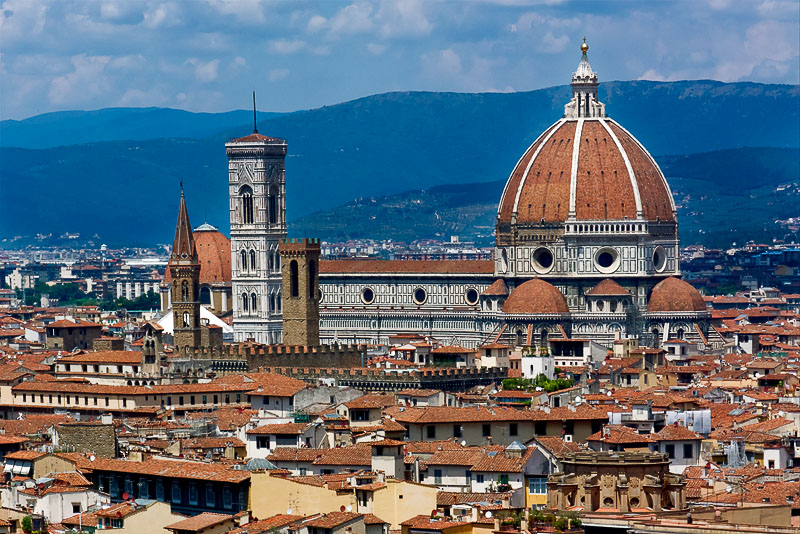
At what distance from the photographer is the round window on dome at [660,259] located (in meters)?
145

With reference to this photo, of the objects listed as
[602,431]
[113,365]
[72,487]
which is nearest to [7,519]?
[72,487]

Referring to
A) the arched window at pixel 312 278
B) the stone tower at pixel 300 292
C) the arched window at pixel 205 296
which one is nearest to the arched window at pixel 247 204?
the arched window at pixel 205 296

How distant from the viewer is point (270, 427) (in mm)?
64312

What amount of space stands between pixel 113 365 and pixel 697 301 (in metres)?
49.7

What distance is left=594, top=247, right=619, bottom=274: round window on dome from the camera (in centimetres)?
14251

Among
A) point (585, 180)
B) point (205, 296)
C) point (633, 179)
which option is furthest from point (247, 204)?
point (633, 179)

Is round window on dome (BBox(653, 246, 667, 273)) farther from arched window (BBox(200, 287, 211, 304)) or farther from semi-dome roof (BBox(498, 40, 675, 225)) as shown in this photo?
arched window (BBox(200, 287, 211, 304))

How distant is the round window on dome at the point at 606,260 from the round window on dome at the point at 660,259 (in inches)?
123

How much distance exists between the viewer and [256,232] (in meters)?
149

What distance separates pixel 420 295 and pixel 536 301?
46.0ft

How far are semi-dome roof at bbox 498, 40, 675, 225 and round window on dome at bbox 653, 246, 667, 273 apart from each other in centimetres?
198

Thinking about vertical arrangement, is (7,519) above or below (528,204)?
below

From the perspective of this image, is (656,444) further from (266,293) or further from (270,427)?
(266,293)

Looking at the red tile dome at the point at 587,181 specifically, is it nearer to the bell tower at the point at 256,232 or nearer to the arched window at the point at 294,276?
the bell tower at the point at 256,232
